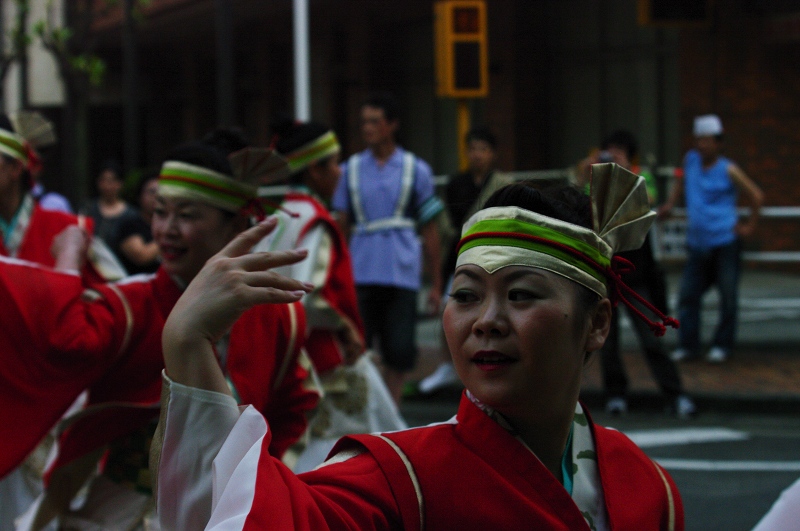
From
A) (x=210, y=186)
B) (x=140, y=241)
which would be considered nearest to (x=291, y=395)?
(x=210, y=186)

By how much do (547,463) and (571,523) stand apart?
165 millimetres

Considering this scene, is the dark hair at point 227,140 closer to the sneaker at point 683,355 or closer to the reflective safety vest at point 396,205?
the reflective safety vest at point 396,205

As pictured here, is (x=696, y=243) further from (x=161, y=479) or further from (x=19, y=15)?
(x=19, y=15)

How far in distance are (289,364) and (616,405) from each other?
547 centimetres

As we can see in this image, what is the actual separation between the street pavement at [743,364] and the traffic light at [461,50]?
6.77 feet

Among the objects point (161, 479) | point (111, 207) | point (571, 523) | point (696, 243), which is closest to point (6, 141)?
point (161, 479)

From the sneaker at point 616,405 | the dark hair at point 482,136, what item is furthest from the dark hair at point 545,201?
the dark hair at point 482,136

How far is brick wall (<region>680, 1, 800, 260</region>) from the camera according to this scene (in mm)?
16203

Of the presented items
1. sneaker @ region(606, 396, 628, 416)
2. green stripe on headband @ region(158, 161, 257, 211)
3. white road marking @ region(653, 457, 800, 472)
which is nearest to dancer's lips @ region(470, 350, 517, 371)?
green stripe on headband @ region(158, 161, 257, 211)

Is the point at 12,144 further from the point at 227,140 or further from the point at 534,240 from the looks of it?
the point at 534,240

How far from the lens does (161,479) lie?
2352 millimetres

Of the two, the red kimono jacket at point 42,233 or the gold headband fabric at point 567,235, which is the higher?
the gold headband fabric at point 567,235

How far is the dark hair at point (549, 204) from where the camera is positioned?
2562 millimetres

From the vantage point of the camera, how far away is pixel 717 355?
10.5m
